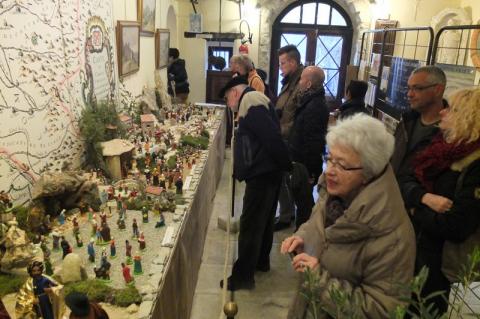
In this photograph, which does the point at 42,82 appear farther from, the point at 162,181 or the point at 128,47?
the point at 128,47

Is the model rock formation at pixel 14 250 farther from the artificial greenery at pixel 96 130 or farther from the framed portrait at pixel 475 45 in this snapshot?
the framed portrait at pixel 475 45

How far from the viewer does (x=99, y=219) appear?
8.52 ft

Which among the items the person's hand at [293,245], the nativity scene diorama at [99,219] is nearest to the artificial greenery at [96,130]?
the nativity scene diorama at [99,219]

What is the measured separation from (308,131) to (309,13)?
6.60 metres

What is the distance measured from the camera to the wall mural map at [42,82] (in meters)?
2.27

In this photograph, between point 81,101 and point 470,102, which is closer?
Result: point 470,102

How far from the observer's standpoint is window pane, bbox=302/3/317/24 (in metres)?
9.22

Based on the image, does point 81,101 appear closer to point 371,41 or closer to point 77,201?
point 77,201

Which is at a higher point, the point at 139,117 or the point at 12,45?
the point at 12,45

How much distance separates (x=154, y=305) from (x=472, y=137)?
1.73 metres

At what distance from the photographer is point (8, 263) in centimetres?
182

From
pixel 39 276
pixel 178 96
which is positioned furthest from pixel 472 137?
pixel 178 96

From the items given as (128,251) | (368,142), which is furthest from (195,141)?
(368,142)

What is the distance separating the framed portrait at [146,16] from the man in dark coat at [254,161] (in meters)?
2.75
